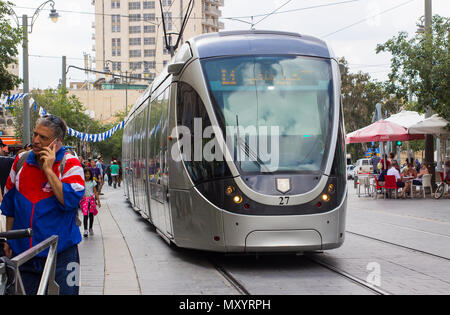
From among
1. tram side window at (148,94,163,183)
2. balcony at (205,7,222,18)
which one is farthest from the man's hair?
balcony at (205,7,222,18)

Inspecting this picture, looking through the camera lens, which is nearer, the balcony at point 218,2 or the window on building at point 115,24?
the balcony at point 218,2

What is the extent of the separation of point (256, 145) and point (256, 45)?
1537 millimetres

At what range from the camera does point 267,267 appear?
28.7 ft

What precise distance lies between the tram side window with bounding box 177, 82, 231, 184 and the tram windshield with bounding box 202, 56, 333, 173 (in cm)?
21

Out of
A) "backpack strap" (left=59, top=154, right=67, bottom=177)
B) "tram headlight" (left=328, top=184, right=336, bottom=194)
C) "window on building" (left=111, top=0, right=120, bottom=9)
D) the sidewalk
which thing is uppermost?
"window on building" (left=111, top=0, right=120, bottom=9)

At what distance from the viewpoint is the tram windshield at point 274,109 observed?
8406mm

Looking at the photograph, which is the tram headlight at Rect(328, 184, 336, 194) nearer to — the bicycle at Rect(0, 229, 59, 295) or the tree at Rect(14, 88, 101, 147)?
the bicycle at Rect(0, 229, 59, 295)

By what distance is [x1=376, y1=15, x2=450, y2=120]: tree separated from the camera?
75.0ft

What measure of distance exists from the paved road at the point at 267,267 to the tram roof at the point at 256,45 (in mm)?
2897

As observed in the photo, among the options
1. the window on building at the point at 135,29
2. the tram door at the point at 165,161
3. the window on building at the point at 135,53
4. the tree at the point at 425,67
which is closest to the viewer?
the tram door at the point at 165,161

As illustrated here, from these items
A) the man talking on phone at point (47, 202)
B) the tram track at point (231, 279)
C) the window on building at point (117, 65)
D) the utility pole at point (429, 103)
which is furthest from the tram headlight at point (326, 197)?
the window on building at point (117, 65)

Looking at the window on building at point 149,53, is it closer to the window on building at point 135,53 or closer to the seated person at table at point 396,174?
the window on building at point 135,53

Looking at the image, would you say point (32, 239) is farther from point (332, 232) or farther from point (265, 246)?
point (332, 232)

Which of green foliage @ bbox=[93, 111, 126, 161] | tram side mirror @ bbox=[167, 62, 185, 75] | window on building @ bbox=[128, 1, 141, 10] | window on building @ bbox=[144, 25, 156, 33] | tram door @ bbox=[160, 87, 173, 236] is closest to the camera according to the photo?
tram side mirror @ bbox=[167, 62, 185, 75]
